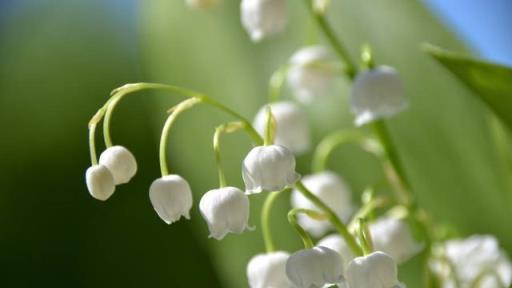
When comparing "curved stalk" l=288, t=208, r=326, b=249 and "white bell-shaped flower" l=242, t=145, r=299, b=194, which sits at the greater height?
"white bell-shaped flower" l=242, t=145, r=299, b=194

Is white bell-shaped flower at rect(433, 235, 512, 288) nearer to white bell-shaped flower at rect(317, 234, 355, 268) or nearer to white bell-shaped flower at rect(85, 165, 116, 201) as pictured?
white bell-shaped flower at rect(317, 234, 355, 268)

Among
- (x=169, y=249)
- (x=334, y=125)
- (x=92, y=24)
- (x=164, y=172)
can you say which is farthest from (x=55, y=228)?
(x=164, y=172)

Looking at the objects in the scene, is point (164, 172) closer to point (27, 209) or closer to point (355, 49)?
point (355, 49)

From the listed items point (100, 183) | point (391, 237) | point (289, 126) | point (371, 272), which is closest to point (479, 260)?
point (391, 237)

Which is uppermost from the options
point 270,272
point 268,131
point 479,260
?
point 268,131

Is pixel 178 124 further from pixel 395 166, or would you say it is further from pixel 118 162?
pixel 118 162

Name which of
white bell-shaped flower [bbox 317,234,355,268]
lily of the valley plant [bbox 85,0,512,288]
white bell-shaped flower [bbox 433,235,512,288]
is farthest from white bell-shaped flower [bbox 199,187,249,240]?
white bell-shaped flower [bbox 433,235,512,288]
